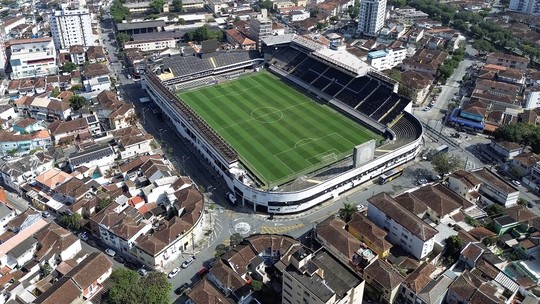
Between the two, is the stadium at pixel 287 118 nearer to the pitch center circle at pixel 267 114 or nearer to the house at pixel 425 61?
the pitch center circle at pixel 267 114

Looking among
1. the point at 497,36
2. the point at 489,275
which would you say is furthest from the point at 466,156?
the point at 497,36

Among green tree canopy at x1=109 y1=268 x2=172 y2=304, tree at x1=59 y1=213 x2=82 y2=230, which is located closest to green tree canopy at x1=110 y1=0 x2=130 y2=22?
tree at x1=59 y1=213 x2=82 y2=230

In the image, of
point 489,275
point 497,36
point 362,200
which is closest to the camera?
point 489,275

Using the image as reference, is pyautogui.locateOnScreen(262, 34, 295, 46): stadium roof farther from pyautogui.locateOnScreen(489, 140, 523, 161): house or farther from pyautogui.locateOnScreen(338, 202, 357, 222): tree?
pyautogui.locateOnScreen(338, 202, 357, 222): tree

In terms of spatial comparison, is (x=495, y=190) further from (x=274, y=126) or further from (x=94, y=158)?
(x=94, y=158)

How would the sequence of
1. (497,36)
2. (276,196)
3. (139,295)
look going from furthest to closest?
(497,36) → (276,196) → (139,295)

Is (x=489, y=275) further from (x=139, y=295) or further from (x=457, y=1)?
(x=457, y=1)
